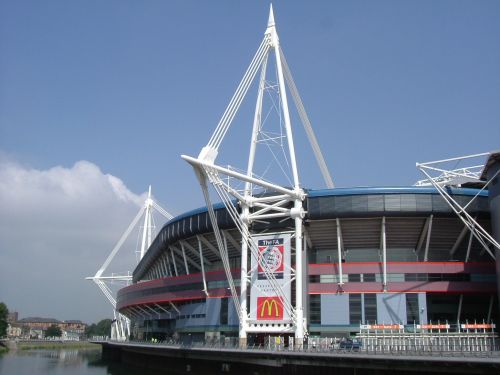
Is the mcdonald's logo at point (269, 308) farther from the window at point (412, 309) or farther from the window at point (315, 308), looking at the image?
the window at point (412, 309)

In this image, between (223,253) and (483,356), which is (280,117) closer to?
(223,253)

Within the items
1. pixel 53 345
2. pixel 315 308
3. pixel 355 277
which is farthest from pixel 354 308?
pixel 53 345

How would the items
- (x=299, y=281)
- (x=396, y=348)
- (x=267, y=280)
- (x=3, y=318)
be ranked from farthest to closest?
(x=3, y=318)
(x=267, y=280)
(x=299, y=281)
(x=396, y=348)

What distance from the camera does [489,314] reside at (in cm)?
5541

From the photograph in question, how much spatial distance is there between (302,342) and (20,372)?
39757mm

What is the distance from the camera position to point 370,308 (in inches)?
2216

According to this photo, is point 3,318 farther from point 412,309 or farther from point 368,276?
point 412,309

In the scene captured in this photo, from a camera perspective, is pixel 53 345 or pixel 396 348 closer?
pixel 396 348

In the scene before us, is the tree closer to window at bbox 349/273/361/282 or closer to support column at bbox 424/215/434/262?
window at bbox 349/273/361/282

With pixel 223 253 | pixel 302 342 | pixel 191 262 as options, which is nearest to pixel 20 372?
pixel 191 262

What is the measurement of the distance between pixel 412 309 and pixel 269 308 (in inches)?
593

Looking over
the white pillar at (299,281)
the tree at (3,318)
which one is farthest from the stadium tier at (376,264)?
the tree at (3,318)


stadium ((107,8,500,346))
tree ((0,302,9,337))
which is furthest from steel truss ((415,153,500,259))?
tree ((0,302,9,337))

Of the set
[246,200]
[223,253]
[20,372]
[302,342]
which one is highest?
[246,200]
